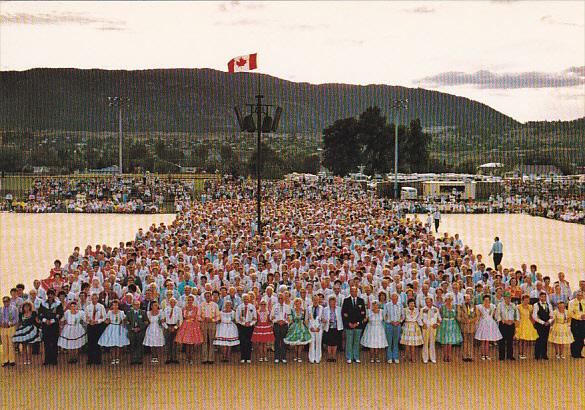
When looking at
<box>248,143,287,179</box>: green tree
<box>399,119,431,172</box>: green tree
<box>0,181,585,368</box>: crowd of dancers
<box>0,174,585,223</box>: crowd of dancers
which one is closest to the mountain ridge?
<box>248,143,287,179</box>: green tree

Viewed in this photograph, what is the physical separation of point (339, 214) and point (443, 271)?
47.8 feet

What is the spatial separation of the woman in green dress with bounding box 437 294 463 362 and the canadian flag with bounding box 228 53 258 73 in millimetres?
14070

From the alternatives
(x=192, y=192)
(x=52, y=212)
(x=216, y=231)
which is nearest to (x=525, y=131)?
(x=192, y=192)

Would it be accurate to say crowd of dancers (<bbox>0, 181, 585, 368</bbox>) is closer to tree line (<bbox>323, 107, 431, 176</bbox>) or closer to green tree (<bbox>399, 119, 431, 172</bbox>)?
tree line (<bbox>323, 107, 431, 176</bbox>)

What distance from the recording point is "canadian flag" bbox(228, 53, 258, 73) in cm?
2341

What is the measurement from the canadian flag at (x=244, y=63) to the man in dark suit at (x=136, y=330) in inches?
534

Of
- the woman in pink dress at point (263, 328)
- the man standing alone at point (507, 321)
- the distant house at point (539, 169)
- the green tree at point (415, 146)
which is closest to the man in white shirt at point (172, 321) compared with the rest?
the woman in pink dress at point (263, 328)

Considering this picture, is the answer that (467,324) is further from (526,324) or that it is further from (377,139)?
(377,139)

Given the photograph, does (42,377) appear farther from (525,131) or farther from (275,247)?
(525,131)

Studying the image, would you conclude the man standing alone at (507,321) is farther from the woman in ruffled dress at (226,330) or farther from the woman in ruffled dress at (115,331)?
the woman in ruffled dress at (115,331)

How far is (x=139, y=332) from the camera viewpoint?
1142 centimetres

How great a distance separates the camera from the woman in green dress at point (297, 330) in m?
11.4

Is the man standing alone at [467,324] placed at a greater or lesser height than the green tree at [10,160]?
lesser

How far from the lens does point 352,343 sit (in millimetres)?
11539
